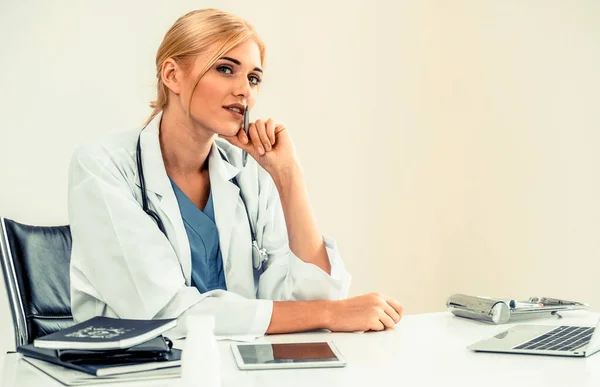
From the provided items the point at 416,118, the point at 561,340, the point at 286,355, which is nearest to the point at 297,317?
the point at 286,355

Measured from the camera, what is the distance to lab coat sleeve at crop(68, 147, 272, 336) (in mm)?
1475

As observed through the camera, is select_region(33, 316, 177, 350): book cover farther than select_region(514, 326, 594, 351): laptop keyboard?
No

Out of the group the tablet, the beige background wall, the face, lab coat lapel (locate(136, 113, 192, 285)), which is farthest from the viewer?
the beige background wall

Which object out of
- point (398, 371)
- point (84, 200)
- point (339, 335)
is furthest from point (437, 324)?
point (84, 200)

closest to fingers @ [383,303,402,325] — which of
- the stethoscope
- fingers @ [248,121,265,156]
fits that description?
the stethoscope

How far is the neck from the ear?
0.22ft

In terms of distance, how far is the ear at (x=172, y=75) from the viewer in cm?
188

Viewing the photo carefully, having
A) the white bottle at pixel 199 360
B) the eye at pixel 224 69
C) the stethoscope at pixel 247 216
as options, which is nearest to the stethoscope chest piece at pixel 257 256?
the stethoscope at pixel 247 216

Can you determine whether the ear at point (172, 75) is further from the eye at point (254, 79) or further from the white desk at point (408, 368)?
the white desk at point (408, 368)

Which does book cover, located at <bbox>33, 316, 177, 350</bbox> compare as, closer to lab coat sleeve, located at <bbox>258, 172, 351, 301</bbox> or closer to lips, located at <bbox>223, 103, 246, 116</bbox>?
lab coat sleeve, located at <bbox>258, 172, 351, 301</bbox>

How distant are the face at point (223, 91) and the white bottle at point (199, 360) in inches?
38.3

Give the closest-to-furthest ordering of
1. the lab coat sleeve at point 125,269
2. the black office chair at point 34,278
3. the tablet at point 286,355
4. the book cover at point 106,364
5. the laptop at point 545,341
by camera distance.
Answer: the book cover at point 106,364 → the tablet at point 286,355 → the laptop at point 545,341 → the lab coat sleeve at point 125,269 → the black office chair at point 34,278

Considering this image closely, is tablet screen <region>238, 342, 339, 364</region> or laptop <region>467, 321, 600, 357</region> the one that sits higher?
laptop <region>467, 321, 600, 357</region>

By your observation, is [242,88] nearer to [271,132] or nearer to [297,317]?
[271,132]
